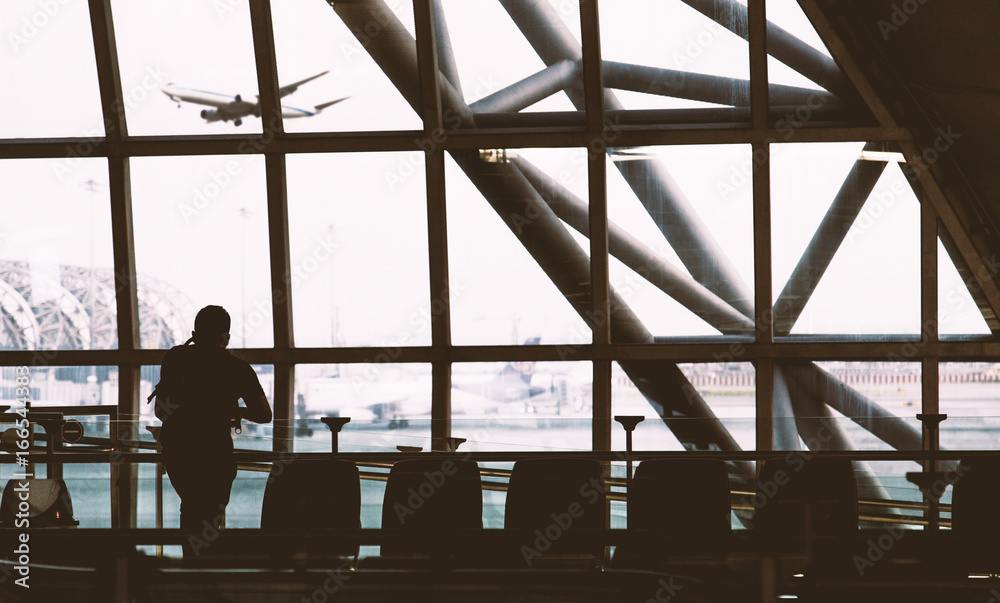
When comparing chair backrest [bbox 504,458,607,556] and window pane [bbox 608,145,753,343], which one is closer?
chair backrest [bbox 504,458,607,556]

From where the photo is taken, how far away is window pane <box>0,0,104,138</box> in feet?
22.9

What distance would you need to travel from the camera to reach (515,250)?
273 inches

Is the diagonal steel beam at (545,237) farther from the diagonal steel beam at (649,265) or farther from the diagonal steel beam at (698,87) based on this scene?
the diagonal steel beam at (698,87)

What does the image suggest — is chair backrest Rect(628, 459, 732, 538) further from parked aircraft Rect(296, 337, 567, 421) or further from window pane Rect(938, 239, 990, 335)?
window pane Rect(938, 239, 990, 335)

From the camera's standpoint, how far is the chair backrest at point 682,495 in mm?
3650

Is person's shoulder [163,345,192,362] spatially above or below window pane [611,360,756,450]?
above

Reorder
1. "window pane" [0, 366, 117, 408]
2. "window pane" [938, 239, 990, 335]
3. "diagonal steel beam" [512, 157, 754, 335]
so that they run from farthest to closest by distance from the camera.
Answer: "window pane" [0, 366, 117, 408], "diagonal steel beam" [512, 157, 754, 335], "window pane" [938, 239, 990, 335]

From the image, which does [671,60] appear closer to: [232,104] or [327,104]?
[327,104]

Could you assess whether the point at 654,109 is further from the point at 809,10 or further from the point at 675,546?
the point at 675,546

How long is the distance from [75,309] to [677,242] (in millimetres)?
5039

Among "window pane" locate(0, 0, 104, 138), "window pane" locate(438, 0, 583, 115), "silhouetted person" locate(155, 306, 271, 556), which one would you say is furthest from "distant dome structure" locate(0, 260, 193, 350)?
"silhouetted person" locate(155, 306, 271, 556)

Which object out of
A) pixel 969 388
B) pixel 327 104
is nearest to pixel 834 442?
pixel 969 388

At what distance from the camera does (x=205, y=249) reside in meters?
6.97

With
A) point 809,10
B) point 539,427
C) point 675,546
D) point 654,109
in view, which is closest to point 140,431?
point 539,427
